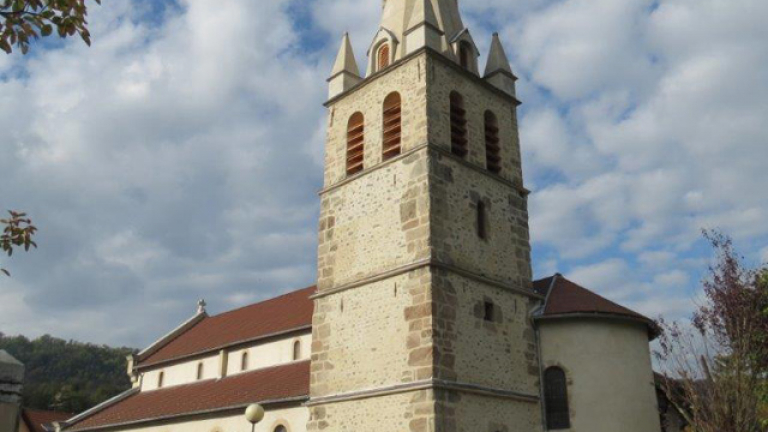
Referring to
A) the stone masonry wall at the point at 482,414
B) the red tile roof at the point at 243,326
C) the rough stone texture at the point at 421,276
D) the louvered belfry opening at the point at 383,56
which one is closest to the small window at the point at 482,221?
the rough stone texture at the point at 421,276

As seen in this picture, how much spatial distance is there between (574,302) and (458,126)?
6.47 meters

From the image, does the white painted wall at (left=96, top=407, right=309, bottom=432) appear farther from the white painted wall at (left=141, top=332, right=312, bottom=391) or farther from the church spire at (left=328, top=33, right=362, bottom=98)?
the church spire at (left=328, top=33, right=362, bottom=98)

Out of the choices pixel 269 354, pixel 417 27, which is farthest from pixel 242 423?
pixel 417 27

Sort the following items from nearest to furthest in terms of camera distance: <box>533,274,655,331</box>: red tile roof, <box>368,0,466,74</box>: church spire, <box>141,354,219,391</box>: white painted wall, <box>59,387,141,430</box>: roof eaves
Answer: <box>533,274,655,331</box>: red tile roof < <box>368,0,466,74</box>: church spire < <box>141,354,219,391</box>: white painted wall < <box>59,387,141,430</box>: roof eaves

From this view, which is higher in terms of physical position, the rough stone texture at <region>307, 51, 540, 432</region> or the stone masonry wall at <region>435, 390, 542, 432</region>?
the rough stone texture at <region>307, 51, 540, 432</region>

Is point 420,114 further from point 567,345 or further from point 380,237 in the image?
point 567,345

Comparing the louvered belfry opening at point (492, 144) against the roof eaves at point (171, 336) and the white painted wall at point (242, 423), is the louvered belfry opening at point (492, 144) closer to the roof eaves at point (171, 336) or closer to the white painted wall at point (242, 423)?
the white painted wall at point (242, 423)

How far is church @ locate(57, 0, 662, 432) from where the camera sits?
59.4 ft

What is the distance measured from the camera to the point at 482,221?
2059cm

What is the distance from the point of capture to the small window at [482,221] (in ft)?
66.9

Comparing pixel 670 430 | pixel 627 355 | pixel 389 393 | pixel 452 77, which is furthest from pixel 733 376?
pixel 452 77

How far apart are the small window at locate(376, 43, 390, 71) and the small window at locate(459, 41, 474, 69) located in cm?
247

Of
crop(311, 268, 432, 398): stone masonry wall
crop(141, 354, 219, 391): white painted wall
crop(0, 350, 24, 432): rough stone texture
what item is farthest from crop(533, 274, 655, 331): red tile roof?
crop(0, 350, 24, 432): rough stone texture

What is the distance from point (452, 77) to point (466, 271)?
653 centimetres
